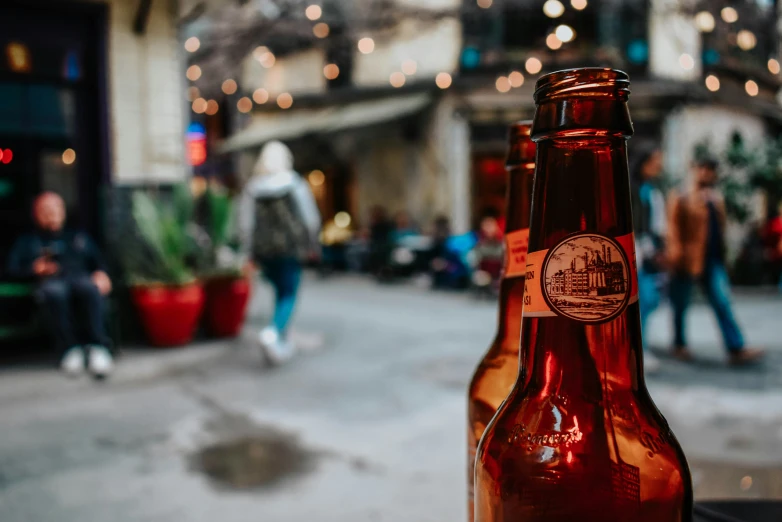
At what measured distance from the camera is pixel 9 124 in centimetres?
666

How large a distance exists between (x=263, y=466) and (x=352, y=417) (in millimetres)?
984

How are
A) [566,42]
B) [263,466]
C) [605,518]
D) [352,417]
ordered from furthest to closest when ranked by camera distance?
[566,42] < [352,417] < [263,466] < [605,518]

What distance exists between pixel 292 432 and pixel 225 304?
2956mm

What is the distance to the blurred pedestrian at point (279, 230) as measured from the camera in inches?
253

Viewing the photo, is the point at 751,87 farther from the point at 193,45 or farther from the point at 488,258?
the point at 193,45

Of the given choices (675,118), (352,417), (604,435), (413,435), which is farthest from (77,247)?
(675,118)

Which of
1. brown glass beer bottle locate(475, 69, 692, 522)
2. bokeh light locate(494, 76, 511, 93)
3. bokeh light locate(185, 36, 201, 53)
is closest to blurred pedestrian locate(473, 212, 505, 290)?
bokeh light locate(185, 36, 201, 53)

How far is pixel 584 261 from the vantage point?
28.5 inches

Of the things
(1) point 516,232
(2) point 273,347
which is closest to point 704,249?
(2) point 273,347

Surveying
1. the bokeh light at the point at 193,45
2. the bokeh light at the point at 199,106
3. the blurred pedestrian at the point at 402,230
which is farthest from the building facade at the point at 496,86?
the bokeh light at the point at 199,106

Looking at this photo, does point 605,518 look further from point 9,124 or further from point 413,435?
point 9,124

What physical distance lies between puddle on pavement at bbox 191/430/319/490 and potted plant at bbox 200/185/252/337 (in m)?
2.89

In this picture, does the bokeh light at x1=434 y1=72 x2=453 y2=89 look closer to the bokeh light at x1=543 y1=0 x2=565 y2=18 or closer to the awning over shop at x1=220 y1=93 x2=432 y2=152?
the awning over shop at x1=220 y1=93 x2=432 y2=152

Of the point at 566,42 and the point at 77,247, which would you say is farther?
the point at 566,42
